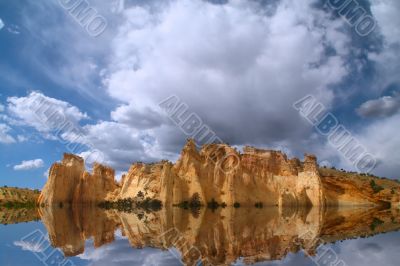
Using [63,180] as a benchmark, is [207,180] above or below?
above

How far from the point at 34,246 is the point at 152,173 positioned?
5007 centimetres

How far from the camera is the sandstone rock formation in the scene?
58.3 m

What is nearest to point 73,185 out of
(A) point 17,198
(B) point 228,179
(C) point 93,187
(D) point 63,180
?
(D) point 63,180

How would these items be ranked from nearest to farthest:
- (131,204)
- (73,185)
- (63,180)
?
(131,204)
(63,180)
(73,185)

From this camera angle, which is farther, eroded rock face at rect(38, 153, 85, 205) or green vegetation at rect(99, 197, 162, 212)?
eroded rock face at rect(38, 153, 85, 205)

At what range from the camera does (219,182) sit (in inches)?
2376

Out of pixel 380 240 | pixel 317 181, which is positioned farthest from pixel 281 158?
pixel 380 240

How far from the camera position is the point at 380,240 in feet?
55.0

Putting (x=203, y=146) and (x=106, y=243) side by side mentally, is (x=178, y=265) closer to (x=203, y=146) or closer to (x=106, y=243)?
(x=106, y=243)

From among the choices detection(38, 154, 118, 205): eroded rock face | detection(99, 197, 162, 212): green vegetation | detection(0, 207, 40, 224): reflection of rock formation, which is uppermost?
detection(38, 154, 118, 205): eroded rock face

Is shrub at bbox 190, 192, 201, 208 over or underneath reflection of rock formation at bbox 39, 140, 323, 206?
underneath

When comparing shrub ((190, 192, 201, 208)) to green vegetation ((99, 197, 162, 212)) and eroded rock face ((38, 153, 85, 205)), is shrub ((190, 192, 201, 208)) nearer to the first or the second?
green vegetation ((99, 197, 162, 212))

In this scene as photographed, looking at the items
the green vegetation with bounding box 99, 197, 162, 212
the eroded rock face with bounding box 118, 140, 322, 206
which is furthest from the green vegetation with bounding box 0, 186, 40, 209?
the eroded rock face with bounding box 118, 140, 322, 206

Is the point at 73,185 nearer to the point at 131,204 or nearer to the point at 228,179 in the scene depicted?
the point at 131,204
